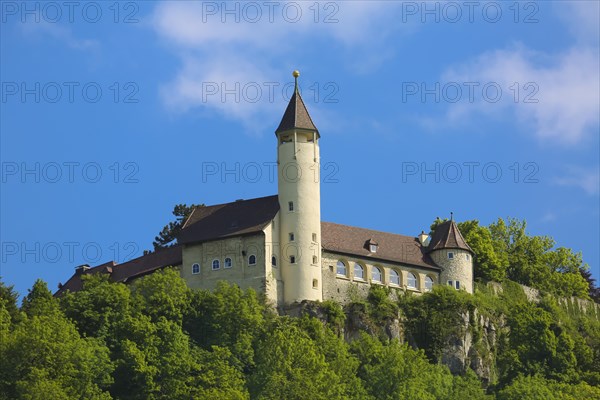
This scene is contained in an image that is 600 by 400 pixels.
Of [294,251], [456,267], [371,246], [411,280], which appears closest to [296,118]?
[294,251]

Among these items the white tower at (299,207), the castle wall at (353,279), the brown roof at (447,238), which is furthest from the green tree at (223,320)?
the brown roof at (447,238)

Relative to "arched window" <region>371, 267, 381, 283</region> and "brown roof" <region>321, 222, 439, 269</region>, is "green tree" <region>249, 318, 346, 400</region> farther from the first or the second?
"arched window" <region>371, 267, 381, 283</region>

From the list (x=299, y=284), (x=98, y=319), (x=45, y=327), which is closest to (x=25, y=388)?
(x=45, y=327)

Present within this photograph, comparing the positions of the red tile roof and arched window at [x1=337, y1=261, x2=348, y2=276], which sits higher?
the red tile roof

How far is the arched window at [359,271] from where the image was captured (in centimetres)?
10868

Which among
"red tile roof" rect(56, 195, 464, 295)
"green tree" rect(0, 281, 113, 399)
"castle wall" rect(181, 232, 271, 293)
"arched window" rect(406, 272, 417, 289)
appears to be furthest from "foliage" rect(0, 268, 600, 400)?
"red tile roof" rect(56, 195, 464, 295)

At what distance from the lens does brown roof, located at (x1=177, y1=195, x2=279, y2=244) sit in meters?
106

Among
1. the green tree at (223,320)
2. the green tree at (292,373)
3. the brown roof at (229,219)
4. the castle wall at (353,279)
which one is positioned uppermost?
the brown roof at (229,219)

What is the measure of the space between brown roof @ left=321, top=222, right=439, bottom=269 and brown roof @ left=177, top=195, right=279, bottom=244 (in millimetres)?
4198

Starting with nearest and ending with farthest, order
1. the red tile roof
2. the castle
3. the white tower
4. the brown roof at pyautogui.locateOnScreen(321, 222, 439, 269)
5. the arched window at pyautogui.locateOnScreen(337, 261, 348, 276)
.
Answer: the castle, the white tower, the red tile roof, the arched window at pyautogui.locateOnScreen(337, 261, 348, 276), the brown roof at pyautogui.locateOnScreen(321, 222, 439, 269)

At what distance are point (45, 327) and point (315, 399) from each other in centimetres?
1434

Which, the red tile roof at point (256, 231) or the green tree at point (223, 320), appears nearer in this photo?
the green tree at point (223, 320)

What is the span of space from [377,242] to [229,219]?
33.1ft

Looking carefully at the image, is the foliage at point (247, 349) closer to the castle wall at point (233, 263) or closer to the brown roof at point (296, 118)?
the castle wall at point (233, 263)
